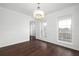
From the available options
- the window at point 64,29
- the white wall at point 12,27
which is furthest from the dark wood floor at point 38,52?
the white wall at point 12,27

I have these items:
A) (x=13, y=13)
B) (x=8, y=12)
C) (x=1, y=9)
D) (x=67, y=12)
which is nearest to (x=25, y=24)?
(x=13, y=13)

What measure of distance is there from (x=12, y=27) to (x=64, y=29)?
2.14 metres

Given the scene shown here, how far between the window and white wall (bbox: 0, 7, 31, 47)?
6.15ft

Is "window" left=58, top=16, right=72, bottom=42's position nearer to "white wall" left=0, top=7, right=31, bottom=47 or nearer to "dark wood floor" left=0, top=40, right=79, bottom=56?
"dark wood floor" left=0, top=40, right=79, bottom=56

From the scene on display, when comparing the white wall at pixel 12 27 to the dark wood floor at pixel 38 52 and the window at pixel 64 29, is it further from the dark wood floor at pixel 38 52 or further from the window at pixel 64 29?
the window at pixel 64 29

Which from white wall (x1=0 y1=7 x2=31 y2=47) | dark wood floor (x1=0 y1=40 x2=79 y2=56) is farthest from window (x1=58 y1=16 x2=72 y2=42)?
white wall (x1=0 y1=7 x2=31 y2=47)

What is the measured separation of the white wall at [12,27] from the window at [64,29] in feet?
6.15

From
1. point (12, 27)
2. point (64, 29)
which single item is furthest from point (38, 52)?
point (12, 27)

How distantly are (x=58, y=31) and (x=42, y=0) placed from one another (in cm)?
234

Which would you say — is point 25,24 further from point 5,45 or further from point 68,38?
point 68,38

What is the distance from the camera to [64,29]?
8.04ft

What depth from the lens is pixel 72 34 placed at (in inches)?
83.0

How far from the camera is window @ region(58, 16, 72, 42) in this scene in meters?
2.23

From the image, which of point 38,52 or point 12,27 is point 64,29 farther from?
point 12,27
